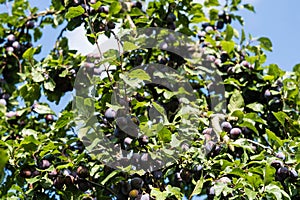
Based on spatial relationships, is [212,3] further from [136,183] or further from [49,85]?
[136,183]

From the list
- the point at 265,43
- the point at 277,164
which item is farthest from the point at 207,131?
the point at 265,43

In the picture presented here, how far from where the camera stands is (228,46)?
252 cm

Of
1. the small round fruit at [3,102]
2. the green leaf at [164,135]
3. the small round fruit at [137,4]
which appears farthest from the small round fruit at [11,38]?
the green leaf at [164,135]

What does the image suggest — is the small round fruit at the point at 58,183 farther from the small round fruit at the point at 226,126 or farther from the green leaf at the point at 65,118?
the small round fruit at the point at 226,126

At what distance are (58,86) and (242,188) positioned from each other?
1.20 meters

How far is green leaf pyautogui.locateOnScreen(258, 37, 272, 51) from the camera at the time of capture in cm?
265

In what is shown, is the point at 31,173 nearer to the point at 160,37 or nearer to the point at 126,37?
the point at 126,37

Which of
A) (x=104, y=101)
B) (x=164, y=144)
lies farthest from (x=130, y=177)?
(x=104, y=101)

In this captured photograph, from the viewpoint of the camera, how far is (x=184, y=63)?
2.50m

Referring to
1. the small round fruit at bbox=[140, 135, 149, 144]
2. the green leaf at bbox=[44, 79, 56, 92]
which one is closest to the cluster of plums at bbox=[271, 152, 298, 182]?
the small round fruit at bbox=[140, 135, 149, 144]

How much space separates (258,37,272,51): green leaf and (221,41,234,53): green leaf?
0.84 ft

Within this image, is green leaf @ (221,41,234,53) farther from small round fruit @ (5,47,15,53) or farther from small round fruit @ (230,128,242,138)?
small round fruit @ (5,47,15,53)

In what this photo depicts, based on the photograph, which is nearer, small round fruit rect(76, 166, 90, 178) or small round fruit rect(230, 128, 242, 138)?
small round fruit rect(76, 166, 90, 178)

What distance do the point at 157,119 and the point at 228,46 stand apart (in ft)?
2.39
